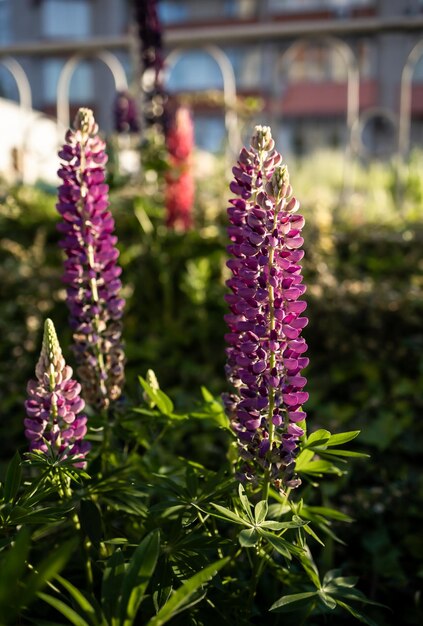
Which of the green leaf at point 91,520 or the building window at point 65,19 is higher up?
the building window at point 65,19

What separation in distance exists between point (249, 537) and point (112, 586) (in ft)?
0.80

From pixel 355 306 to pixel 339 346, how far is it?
7.2 inches

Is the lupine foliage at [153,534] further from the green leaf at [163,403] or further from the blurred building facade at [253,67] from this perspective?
the blurred building facade at [253,67]

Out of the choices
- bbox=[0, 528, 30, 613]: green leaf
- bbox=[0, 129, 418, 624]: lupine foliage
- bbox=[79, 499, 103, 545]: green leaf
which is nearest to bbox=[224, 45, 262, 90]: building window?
bbox=[0, 129, 418, 624]: lupine foliage

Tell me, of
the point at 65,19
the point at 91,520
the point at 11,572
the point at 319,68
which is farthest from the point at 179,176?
the point at 65,19

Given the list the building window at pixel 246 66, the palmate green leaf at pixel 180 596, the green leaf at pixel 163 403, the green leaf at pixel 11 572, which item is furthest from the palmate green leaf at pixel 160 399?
the building window at pixel 246 66

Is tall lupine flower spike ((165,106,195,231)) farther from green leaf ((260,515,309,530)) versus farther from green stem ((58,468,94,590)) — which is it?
green leaf ((260,515,309,530))

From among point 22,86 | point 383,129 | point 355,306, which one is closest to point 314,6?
point 383,129

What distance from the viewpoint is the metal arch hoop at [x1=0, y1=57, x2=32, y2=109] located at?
491cm

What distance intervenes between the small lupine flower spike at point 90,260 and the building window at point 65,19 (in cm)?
3695

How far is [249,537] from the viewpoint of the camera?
3.84 ft

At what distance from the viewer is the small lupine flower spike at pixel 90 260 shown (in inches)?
57.9

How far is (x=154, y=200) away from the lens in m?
3.64

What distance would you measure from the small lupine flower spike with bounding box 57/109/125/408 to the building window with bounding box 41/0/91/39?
121ft
